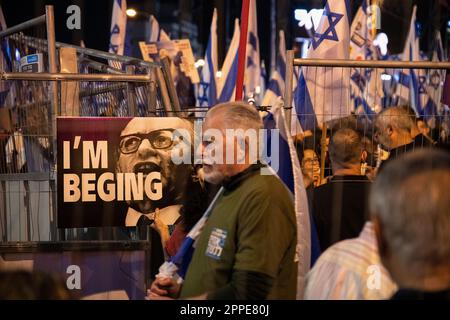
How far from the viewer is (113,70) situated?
7508 mm

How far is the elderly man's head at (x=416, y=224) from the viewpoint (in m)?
2.34

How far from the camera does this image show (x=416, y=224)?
2.35 meters

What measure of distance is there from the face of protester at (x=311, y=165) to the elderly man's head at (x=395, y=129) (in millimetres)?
528

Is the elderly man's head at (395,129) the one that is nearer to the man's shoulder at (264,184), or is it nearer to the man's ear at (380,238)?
the man's shoulder at (264,184)

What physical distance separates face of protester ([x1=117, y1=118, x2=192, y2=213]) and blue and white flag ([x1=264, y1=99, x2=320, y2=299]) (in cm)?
90

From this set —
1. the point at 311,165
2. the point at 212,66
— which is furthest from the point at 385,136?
the point at 212,66

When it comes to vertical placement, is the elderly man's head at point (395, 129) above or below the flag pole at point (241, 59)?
below

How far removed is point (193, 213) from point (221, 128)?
1843 millimetres

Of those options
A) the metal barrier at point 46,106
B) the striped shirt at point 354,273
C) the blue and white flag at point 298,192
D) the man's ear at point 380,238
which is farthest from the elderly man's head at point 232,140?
the metal barrier at point 46,106

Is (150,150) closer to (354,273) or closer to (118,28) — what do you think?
(354,273)

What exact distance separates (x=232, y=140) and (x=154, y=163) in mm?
1795

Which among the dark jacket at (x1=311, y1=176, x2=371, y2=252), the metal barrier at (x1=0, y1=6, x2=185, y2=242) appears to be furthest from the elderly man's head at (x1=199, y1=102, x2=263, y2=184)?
the metal barrier at (x1=0, y1=6, x2=185, y2=242)
